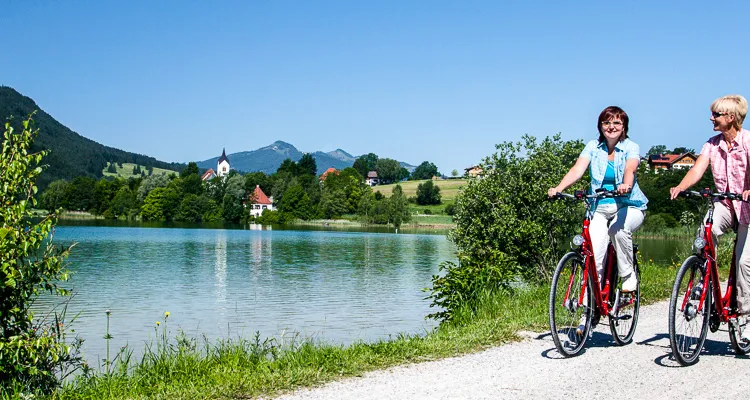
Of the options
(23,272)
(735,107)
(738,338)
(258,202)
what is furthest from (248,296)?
(258,202)

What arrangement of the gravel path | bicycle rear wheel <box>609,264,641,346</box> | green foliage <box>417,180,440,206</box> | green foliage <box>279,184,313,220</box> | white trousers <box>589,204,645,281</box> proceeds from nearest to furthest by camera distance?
the gravel path → white trousers <box>589,204,645,281</box> → bicycle rear wheel <box>609,264,641,346</box> → green foliage <box>279,184,313,220</box> → green foliage <box>417,180,440,206</box>

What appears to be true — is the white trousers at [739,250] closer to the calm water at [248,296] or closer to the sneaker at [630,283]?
the sneaker at [630,283]

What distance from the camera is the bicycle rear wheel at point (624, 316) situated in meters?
6.07

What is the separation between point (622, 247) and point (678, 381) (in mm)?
1383

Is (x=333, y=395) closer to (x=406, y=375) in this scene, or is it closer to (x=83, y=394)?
(x=406, y=375)

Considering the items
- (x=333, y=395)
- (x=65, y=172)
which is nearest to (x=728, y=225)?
(x=333, y=395)

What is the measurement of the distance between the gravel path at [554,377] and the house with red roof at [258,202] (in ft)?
397

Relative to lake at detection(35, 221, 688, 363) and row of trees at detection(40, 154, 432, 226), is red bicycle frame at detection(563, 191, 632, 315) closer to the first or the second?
lake at detection(35, 221, 688, 363)

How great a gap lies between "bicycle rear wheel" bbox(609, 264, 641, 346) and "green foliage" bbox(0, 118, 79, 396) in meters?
4.57

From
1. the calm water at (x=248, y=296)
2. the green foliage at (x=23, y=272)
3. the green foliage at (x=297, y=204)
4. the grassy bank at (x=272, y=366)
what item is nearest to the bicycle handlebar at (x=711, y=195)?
the grassy bank at (x=272, y=366)

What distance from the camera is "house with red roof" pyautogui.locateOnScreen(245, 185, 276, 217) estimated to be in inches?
4984

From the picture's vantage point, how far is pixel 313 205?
119 m

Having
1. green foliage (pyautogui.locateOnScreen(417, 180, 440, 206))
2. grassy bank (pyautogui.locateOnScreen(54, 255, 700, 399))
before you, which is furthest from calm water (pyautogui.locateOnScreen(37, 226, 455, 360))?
green foliage (pyautogui.locateOnScreen(417, 180, 440, 206))

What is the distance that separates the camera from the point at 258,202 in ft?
424
